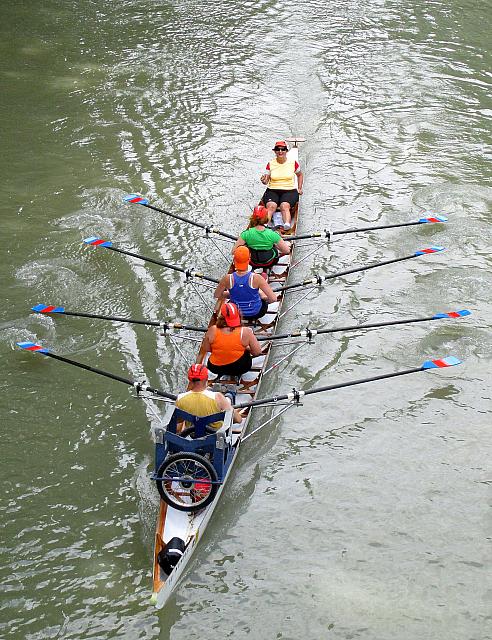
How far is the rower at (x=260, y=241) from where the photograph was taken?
12.1 m

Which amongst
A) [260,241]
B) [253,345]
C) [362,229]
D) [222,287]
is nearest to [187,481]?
[253,345]

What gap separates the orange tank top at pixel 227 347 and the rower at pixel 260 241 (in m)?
2.57

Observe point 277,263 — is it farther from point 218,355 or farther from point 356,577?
point 356,577

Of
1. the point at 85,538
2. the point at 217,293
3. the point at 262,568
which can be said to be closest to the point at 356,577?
the point at 262,568

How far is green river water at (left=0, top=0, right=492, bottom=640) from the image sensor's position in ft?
26.5

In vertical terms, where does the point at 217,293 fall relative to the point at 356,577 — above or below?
above

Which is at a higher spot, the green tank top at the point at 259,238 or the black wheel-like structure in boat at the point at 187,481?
the green tank top at the point at 259,238

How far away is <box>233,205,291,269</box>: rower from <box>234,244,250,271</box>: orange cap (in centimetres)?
132

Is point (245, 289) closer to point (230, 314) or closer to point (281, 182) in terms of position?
point (230, 314)

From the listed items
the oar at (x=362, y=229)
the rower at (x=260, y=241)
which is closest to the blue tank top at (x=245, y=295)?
the rower at (x=260, y=241)

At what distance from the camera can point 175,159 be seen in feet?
56.2

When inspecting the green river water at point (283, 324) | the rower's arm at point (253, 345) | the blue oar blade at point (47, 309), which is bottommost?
the green river water at point (283, 324)

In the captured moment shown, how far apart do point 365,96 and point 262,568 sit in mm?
14298

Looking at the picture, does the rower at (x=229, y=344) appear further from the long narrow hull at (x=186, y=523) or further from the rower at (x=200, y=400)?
the rower at (x=200, y=400)
